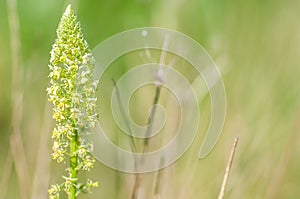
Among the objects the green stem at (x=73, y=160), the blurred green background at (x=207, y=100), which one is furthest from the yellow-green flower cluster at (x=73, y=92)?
the blurred green background at (x=207, y=100)

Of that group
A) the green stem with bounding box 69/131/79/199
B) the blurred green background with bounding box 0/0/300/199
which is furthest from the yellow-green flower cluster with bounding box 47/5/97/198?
the blurred green background with bounding box 0/0/300/199

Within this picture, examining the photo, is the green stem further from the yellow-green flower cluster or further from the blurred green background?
the blurred green background

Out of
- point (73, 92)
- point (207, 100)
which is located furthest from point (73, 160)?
point (207, 100)

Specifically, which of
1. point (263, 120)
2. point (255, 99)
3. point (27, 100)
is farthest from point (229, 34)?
point (27, 100)

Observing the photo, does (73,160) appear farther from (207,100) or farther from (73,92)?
(207,100)

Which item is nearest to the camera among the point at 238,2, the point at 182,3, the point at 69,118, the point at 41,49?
the point at 69,118

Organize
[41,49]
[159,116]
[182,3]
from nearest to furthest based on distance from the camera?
[159,116] < [41,49] < [182,3]

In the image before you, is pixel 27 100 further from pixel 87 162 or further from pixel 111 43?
pixel 87 162
